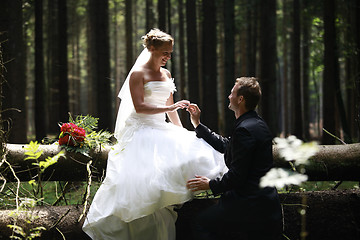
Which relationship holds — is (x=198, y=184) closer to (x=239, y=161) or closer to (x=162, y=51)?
(x=239, y=161)

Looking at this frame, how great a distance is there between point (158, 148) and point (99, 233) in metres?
1.09

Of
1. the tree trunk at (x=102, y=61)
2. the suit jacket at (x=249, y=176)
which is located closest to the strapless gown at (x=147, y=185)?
the suit jacket at (x=249, y=176)

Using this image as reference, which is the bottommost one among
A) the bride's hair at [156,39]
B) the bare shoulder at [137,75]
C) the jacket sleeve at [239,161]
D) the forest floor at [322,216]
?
the forest floor at [322,216]

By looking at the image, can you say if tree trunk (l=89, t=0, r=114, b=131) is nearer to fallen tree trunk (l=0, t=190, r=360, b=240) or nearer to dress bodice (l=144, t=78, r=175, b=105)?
dress bodice (l=144, t=78, r=175, b=105)

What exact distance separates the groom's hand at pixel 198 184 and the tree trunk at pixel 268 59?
31.8ft

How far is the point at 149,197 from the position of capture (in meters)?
3.68

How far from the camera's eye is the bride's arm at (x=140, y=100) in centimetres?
435

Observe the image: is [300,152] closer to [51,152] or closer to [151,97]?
[151,97]

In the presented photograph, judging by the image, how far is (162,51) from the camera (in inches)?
179

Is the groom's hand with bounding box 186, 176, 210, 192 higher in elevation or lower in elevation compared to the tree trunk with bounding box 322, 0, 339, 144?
lower

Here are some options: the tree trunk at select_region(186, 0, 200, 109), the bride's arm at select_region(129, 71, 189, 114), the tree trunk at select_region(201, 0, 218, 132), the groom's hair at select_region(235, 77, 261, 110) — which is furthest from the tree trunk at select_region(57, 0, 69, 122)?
the groom's hair at select_region(235, 77, 261, 110)

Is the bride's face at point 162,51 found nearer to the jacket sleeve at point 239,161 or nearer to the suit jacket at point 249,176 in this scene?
the suit jacket at point 249,176

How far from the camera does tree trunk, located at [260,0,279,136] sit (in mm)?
13021

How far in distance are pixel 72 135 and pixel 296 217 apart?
2.83 m
